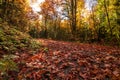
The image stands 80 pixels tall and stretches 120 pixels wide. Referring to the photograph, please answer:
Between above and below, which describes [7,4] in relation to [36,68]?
above

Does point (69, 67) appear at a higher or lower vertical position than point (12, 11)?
lower

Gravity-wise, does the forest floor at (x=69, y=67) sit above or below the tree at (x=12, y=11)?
below

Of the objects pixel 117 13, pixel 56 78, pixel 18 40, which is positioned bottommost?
pixel 56 78

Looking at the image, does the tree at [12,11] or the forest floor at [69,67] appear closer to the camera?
the forest floor at [69,67]

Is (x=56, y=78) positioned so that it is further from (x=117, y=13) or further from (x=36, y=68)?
(x=117, y=13)

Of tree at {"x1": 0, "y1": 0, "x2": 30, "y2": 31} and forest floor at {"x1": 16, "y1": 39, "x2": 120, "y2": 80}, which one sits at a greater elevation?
tree at {"x1": 0, "y1": 0, "x2": 30, "y2": 31}

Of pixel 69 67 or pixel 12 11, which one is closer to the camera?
pixel 69 67

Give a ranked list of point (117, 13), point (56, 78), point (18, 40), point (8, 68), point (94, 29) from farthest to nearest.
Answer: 1. point (94, 29)
2. point (117, 13)
3. point (18, 40)
4. point (8, 68)
5. point (56, 78)

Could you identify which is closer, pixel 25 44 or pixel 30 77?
pixel 30 77

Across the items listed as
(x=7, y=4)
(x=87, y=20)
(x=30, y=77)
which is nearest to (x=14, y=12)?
(x=7, y=4)

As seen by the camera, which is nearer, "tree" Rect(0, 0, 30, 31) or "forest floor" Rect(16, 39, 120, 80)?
"forest floor" Rect(16, 39, 120, 80)

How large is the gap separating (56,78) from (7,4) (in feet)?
50.8

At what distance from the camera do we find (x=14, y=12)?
22109 mm

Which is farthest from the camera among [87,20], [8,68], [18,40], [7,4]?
[87,20]
